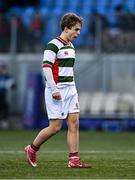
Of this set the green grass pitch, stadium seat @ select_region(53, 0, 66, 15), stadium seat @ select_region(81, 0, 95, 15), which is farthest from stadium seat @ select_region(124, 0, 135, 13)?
the green grass pitch

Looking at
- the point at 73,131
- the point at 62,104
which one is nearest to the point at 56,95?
the point at 62,104

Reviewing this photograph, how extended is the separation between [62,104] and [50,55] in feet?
2.34

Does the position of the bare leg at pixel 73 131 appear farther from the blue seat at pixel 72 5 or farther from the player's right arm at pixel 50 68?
the blue seat at pixel 72 5

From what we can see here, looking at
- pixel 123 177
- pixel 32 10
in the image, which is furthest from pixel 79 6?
pixel 123 177

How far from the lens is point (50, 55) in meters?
12.2

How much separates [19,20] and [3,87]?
84.1 inches

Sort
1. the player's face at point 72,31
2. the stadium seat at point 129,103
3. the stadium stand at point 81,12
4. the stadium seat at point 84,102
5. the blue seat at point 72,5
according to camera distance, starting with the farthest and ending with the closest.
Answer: the blue seat at point 72,5 < the stadium stand at point 81,12 < the stadium seat at point 84,102 < the stadium seat at point 129,103 < the player's face at point 72,31

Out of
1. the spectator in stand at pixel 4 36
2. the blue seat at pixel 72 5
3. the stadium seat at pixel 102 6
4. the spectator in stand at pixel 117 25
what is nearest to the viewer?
the spectator in stand at pixel 117 25

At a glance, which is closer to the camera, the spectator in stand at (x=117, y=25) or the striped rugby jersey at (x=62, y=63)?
the striped rugby jersey at (x=62, y=63)

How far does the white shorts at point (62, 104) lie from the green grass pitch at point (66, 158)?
74cm

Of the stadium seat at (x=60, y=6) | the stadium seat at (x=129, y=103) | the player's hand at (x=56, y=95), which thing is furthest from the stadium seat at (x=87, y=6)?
the player's hand at (x=56, y=95)

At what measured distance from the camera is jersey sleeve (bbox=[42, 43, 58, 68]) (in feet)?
39.8

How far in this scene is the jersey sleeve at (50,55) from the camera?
12.1 meters

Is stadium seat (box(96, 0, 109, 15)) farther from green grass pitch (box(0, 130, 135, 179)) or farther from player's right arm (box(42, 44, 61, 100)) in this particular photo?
player's right arm (box(42, 44, 61, 100))
